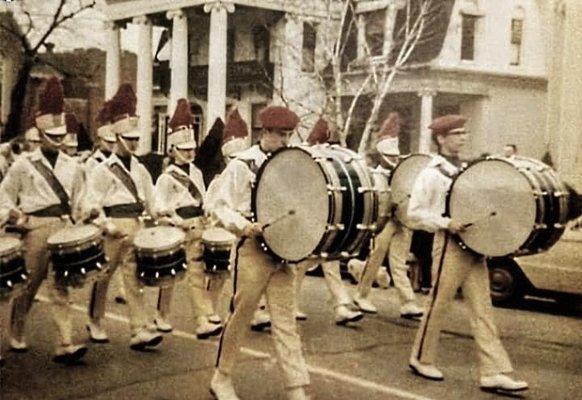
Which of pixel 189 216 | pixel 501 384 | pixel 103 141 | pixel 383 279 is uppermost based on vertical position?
pixel 103 141

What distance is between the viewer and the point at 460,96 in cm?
590

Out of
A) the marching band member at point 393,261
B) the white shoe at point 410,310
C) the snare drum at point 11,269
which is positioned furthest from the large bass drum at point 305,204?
the white shoe at point 410,310

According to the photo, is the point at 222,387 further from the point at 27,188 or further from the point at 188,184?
the point at 188,184

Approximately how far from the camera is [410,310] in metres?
7.71

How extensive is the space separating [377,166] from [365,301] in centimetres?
102

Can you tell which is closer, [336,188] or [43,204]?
[336,188]

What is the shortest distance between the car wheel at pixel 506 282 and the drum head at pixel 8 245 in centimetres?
428

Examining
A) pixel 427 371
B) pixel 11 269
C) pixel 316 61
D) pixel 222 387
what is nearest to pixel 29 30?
pixel 11 269

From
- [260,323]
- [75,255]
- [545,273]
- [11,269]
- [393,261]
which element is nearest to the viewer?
[11,269]

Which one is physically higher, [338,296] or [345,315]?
[338,296]

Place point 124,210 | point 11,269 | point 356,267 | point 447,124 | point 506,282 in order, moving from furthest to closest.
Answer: point 356,267 → point 506,282 → point 124,210 → point 447,124 → point 11,269

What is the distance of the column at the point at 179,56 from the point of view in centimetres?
587

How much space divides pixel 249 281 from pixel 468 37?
1917 mm

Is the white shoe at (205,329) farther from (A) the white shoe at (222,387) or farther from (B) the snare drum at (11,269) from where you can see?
(B) the snare drum at (11,269)
